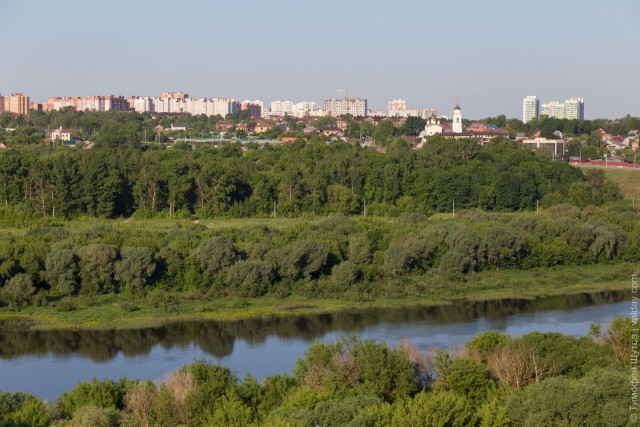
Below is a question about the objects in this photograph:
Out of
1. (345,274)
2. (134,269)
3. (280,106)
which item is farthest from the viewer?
(280,106)

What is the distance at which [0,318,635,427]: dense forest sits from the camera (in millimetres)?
8359

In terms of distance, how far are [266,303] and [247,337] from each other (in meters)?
1.62

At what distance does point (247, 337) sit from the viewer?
44.2 feet

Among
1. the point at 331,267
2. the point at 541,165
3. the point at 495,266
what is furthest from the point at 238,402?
the point at 541,165

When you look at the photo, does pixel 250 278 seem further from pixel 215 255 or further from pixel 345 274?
pixel 345 274

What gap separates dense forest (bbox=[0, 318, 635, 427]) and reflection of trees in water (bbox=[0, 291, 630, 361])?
310 centimetres

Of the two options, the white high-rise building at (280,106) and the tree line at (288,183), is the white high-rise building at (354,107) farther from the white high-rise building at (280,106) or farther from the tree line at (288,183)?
the tree line at (288,183)

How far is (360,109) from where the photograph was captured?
7881 cm

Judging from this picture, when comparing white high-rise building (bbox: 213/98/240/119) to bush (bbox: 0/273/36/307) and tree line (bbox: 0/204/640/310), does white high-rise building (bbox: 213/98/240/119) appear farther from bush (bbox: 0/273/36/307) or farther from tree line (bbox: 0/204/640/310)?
bush (bbox: 0/273/36/307)

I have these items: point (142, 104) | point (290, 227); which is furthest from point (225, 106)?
point (290, 227)

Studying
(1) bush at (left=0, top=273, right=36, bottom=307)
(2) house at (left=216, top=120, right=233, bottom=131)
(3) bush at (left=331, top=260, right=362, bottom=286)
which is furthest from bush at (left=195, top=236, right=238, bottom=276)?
(2) house at (left=216, top=120, right=233, bottom=131)

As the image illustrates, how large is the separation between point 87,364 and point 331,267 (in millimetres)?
5145

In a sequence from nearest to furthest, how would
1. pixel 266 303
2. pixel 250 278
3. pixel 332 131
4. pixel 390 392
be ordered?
1. pixel 390 392
2. pixel 266 303
3. pixel 250 278
4. pixel 332 131

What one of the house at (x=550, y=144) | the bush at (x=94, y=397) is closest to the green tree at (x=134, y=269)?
the bush at (x=94, y=397)
